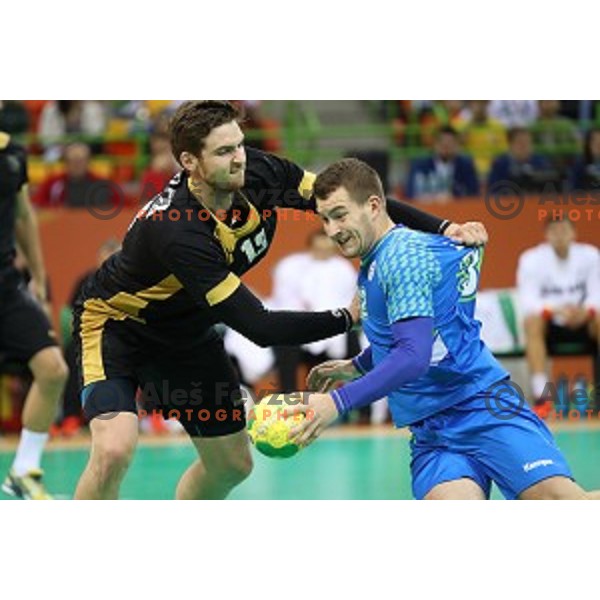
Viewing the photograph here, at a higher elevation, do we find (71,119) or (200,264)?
(71,119)

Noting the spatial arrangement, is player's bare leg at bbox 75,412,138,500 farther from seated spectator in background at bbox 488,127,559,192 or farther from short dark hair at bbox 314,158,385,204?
seated spectator in background at bbox 488,127,559,192

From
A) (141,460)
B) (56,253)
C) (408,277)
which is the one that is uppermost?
(408,277)

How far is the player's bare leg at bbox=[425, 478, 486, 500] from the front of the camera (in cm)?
614

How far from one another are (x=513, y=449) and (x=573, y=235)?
22.8 ft

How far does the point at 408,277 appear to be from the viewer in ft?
20.0

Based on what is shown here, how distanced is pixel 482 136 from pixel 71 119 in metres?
4.52

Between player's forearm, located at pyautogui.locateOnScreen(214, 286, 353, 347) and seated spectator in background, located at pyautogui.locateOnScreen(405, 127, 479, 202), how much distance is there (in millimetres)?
7508

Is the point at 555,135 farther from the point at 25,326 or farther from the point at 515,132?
the point at 25,326

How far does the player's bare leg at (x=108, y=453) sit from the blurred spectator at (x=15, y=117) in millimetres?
7903

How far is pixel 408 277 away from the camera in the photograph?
240 inches

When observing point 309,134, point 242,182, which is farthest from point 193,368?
point 309,134

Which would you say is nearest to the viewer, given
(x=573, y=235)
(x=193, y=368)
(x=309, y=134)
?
(x=193, y=368)

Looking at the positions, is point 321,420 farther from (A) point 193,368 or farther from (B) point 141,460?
(B) point 141,460

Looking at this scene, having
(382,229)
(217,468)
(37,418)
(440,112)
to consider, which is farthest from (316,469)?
(440,112)
